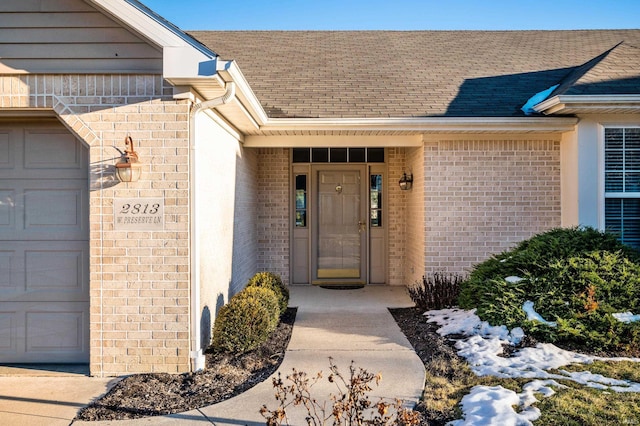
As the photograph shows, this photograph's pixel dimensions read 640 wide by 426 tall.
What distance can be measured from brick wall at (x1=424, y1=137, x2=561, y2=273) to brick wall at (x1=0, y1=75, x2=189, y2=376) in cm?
460

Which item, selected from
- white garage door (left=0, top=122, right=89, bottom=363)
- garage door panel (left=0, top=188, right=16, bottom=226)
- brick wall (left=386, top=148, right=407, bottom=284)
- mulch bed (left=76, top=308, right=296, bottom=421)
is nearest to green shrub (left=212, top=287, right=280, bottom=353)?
mulch bed (left=76, top=308, right=296, bottom=421)

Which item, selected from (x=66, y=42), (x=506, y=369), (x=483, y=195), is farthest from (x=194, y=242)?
(x=483, y=195)

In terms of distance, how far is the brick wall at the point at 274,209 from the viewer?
10.0 meters

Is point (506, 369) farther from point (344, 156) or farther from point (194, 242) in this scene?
point (344, 156)

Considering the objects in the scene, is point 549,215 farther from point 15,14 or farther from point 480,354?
point 15,14

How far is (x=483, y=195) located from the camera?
8.28m

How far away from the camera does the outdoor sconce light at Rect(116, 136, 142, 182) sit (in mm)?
4770

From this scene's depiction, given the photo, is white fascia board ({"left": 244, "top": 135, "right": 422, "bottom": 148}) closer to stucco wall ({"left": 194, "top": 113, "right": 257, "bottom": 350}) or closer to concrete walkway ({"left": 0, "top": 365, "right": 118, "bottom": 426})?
stucco wall ({"left": 194, "top": 113, "right": 257, "bottom": 350})

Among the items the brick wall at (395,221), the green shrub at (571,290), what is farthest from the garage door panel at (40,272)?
the brick wall at (395,221)

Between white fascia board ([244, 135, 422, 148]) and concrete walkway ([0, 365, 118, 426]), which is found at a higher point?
white fascia board ([244, 135, 422, 148])

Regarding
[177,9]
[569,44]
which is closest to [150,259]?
[569,44]

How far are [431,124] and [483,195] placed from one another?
160 centimetres

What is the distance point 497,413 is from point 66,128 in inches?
194

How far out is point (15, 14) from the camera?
4820mm
